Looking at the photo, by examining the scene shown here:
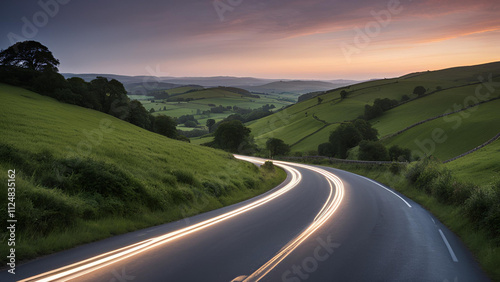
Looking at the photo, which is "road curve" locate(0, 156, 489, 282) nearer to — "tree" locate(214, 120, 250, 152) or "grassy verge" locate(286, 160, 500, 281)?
"grassy verge" locate(286, 160, 500, 281)

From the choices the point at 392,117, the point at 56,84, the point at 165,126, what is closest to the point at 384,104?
the point at 392,117

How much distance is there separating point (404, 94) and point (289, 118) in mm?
48967

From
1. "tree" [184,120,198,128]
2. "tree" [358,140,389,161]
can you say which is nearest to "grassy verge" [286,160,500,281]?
"tree" [358,140,389,161]

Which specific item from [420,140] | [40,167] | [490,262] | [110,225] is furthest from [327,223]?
[420,140]

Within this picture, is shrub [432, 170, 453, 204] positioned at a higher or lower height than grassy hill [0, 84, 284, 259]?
lower

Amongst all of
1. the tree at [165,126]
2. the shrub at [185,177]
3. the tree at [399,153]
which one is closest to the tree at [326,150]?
the tree at [399,153]

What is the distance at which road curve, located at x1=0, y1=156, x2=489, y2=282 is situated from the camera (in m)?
6.59

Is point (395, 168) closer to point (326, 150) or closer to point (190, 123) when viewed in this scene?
point (326, 150)

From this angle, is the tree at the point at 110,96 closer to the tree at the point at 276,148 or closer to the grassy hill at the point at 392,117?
the tree at the point at 276,148

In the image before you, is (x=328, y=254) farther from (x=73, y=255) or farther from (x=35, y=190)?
(x=35, y=190)

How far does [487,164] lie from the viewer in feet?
86.4

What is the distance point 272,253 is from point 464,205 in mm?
9956

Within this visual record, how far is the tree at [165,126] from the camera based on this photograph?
66.9 m

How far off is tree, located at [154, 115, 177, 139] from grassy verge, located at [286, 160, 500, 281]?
5198cm
